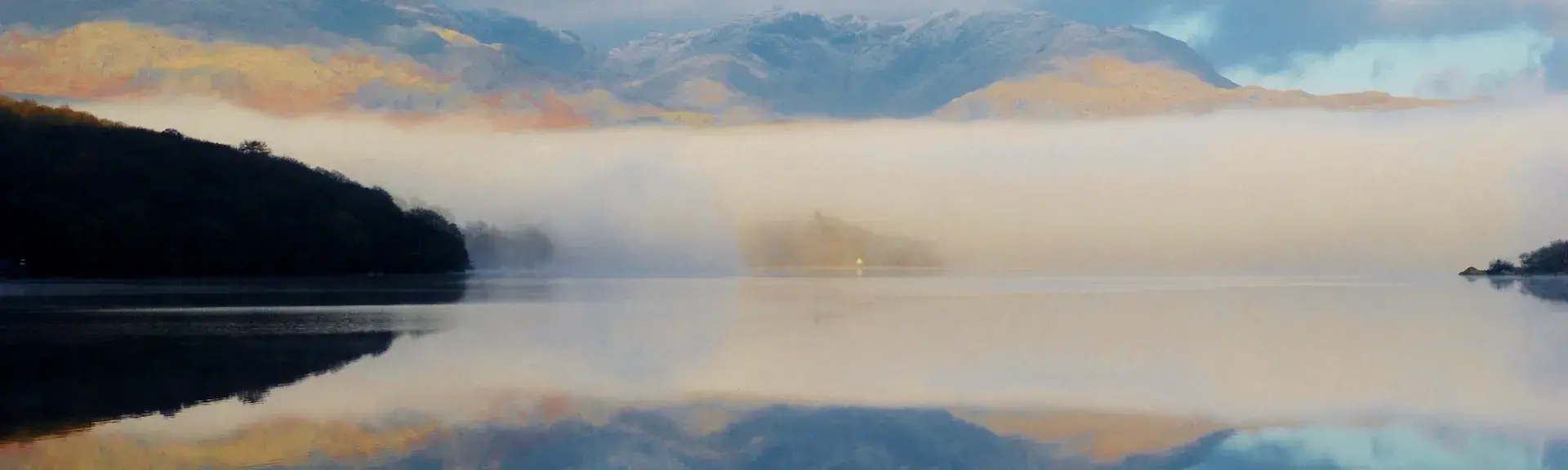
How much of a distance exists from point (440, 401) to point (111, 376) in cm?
445

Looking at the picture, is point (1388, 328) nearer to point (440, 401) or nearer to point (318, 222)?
point (440, 401)

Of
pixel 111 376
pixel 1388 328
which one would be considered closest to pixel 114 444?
pixel 111 376

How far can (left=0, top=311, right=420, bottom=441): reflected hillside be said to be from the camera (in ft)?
41.7

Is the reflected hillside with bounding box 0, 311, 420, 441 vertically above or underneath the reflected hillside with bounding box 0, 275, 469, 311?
underneath

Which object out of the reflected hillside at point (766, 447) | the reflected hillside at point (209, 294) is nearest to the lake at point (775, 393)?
the reflected hillside at point (766, 447)

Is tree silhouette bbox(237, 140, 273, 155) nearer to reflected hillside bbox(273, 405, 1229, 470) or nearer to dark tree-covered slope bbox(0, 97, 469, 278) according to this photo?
dark tree-covered slope bbox(0, 97, 469, 278)

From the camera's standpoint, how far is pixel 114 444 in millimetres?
10523

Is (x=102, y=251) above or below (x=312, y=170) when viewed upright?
below

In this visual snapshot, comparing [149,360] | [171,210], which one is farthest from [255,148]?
[149,360]

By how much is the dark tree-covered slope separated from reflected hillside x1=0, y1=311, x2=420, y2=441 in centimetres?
3469

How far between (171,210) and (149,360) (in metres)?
51.5

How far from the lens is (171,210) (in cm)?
6450

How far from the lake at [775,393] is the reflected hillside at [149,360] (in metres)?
0.07

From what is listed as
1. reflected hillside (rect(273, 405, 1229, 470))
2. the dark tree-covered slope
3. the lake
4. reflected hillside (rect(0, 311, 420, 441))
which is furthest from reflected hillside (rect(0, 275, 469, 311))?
reflected hillside (rect(273, 405, 1229, 470))
